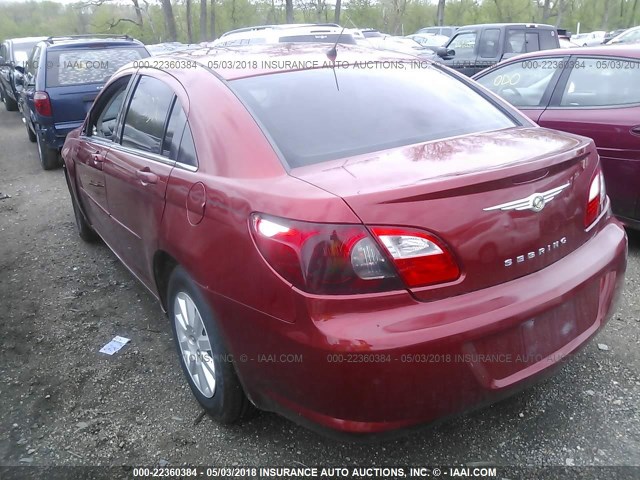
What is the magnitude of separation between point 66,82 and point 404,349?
6944 millimetres

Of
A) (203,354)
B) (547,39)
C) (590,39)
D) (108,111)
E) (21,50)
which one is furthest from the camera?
(590,39)

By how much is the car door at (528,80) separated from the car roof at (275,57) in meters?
1.97

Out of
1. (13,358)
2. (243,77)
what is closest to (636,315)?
(243,77)

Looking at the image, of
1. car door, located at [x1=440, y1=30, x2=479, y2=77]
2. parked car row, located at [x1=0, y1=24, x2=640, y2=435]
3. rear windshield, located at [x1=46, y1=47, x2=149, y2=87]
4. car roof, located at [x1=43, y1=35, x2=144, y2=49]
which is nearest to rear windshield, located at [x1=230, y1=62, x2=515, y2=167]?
parked car row, located at [x1=0, y1=24, x2=640, y2=435]

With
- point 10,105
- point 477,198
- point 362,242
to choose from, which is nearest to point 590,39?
point 10,105

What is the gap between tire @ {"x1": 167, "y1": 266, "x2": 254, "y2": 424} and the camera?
2.27m

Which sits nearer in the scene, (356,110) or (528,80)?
(356,110)

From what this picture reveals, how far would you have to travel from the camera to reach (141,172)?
2787mm

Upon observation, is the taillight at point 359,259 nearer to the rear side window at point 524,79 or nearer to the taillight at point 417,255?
the taillight at point 417,255

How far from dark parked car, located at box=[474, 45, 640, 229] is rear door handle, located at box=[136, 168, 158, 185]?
3116mm

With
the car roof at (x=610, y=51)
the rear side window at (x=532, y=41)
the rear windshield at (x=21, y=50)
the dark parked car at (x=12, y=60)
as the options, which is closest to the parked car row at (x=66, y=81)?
the dark parked car at (x=12, y=60)

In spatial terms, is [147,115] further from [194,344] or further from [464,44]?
[464,44]

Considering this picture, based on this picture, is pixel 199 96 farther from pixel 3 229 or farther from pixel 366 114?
pixel 3 229

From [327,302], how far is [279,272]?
193 millimetres
